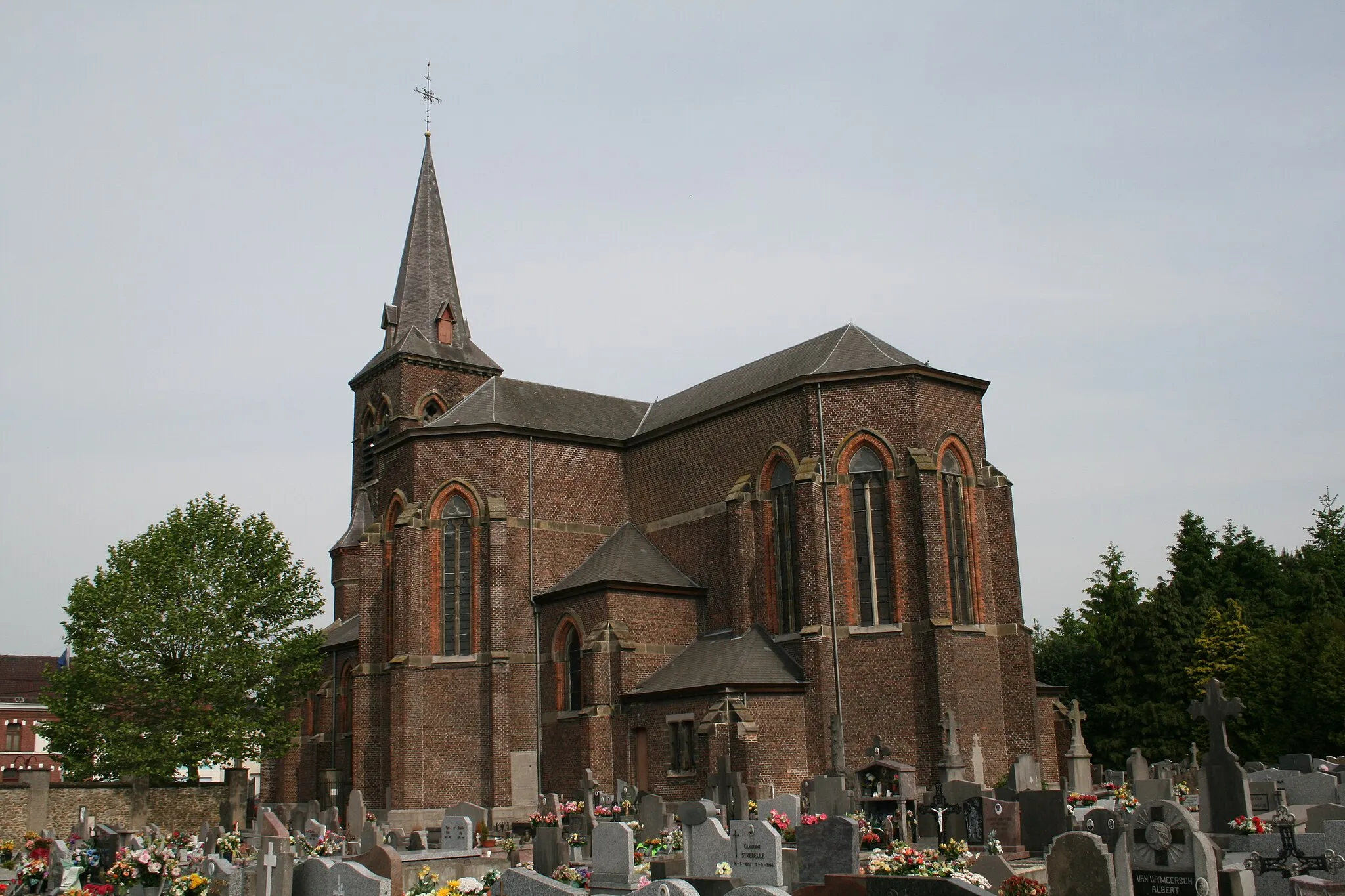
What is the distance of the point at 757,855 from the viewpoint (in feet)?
45.6

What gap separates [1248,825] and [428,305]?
37964 millimetres

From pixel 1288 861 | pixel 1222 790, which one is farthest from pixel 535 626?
pixel 1288 861

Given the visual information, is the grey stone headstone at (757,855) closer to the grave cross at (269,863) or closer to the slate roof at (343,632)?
the grave cross at (269,863)

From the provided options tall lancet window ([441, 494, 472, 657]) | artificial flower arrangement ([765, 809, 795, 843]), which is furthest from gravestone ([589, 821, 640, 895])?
tall lancet window ([441, 494, 472, 657])

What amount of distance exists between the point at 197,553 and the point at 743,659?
55.8 feet

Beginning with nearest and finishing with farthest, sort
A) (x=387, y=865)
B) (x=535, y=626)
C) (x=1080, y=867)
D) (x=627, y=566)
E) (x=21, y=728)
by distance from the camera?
(x=1080, y=867)
(x=387, y=865)
(x=627, y=566)
(x=535, y=626)
(x=21, y=728)

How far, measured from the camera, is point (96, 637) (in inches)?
1331

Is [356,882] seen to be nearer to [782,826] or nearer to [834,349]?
[782,826]

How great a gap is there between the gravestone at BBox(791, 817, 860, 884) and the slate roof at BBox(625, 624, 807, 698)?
14.6m

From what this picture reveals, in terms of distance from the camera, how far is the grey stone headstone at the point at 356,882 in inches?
432

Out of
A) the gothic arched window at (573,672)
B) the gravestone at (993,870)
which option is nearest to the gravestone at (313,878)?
the gravestone at (993,870)

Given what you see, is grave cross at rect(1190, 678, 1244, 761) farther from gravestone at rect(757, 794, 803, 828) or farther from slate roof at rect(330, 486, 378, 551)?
slate roof at rect(330, 486, 378, 551)

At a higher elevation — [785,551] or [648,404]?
[648,404]

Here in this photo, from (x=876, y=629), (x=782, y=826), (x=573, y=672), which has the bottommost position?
(x=782, y=826)
